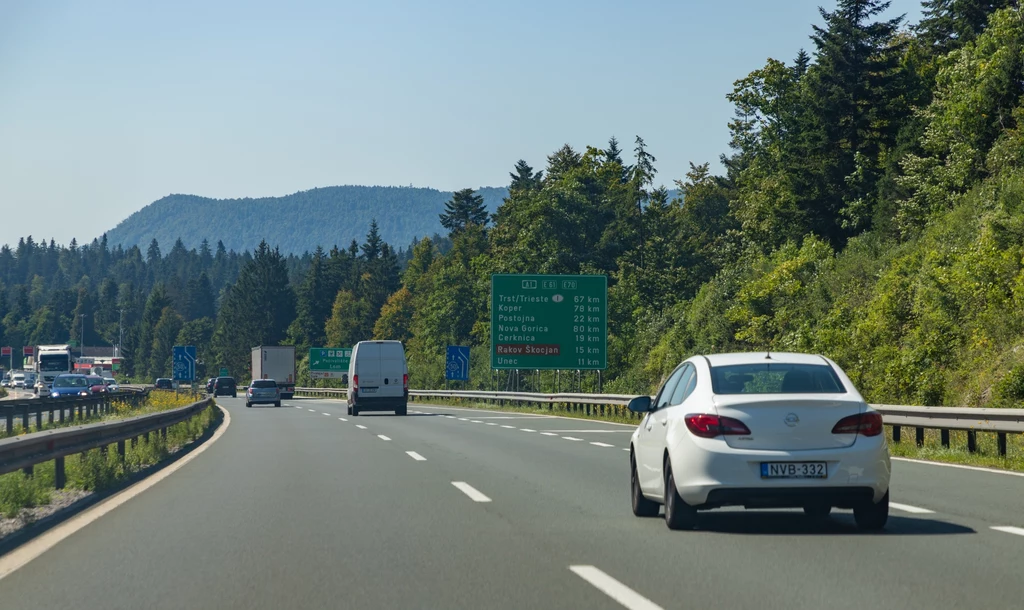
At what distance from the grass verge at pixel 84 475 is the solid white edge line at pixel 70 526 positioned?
11.7 inches

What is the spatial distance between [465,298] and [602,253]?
24.7m

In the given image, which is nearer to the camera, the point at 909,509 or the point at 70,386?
the point at 909,509

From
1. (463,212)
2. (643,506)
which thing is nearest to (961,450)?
(643,506)

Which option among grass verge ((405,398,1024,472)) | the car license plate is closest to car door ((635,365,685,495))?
the car license plate

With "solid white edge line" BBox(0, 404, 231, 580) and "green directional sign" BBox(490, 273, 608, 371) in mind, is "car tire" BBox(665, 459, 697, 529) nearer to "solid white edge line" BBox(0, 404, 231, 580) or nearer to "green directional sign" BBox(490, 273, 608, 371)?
"solid white edge line" BBox(0, 404, 231, 580)

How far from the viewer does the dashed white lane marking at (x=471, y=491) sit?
12.2 meters

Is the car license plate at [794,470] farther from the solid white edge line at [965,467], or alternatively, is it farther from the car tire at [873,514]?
the solid white edge line at [965,467]

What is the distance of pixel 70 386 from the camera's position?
51469 millimetres

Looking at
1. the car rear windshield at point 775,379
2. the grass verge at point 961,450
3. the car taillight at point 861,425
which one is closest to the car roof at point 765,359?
the car rear windshield at point 775,379

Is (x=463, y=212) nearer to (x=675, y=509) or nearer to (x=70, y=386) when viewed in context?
(x=70, y=386)

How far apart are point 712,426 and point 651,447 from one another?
3.59 feet

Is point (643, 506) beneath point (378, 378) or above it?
beneath

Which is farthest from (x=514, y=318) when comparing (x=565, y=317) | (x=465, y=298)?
(x=465, y=298)

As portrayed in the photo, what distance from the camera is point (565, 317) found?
42344 millimetres
